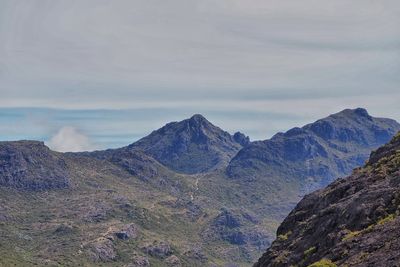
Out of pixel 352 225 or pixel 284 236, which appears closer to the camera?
pixel 352 225

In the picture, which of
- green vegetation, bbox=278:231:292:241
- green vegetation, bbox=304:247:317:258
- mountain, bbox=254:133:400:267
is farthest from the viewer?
green vegetation, bbox=278:231:292:241

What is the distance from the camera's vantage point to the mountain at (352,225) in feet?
172

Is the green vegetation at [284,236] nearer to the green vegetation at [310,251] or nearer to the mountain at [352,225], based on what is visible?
the mountain at [352,225]

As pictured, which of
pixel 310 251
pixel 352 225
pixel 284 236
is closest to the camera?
pixel 352 225

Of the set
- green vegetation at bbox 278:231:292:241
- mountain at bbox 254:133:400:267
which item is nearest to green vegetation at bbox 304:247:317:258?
mountain at bbox 254:133:400:267

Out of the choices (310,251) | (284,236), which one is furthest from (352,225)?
(284,236)

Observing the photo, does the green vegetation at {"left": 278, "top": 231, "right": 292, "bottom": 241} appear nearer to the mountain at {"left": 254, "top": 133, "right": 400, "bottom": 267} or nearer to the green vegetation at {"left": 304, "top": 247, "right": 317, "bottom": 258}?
the mountain at {"left": 254, "top": 133, "right": 400, "bottom": 267}

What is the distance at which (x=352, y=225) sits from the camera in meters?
62.9

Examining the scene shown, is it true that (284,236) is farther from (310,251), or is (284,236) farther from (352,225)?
(352,225)

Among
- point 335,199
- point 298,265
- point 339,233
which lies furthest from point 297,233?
point 339,233

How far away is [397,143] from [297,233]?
908 inches

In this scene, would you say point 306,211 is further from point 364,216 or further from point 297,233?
point 364,216

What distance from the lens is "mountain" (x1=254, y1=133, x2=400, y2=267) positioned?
52.3m

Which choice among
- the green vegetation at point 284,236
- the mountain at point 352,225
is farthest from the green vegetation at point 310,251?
the green vegetation at point 284,236
